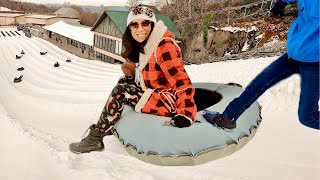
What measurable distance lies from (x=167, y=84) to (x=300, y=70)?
68cm

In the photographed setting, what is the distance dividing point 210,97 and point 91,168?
119 cm

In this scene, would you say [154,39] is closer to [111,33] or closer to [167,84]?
[167,84]

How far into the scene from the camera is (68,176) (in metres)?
2.63

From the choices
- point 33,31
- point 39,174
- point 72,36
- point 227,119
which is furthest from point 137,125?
point 33,31

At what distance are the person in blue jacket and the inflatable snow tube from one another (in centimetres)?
8

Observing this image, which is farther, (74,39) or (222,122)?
(74,39)

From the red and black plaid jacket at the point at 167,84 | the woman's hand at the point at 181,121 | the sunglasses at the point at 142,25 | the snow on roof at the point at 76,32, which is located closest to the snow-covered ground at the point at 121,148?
the red and black plaid jacket at the point at 167,84

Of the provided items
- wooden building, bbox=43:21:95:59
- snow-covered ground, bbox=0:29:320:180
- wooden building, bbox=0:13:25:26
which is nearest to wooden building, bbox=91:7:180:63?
wooden building, bbox=43:21:95:59

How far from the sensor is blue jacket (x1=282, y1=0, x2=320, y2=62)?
127cm

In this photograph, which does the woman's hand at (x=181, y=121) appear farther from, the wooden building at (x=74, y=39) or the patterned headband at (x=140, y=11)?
the wooden building at (x=74, y=39)

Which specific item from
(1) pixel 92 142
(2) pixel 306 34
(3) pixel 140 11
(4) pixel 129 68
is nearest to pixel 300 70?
(2) pixel 306 34

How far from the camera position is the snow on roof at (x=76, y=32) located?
696 inches

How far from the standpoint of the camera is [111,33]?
553 inches

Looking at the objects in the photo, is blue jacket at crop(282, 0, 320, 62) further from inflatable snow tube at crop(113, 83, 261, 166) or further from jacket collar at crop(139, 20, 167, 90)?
jacket collar at crop(139, 20, 167, 90)
